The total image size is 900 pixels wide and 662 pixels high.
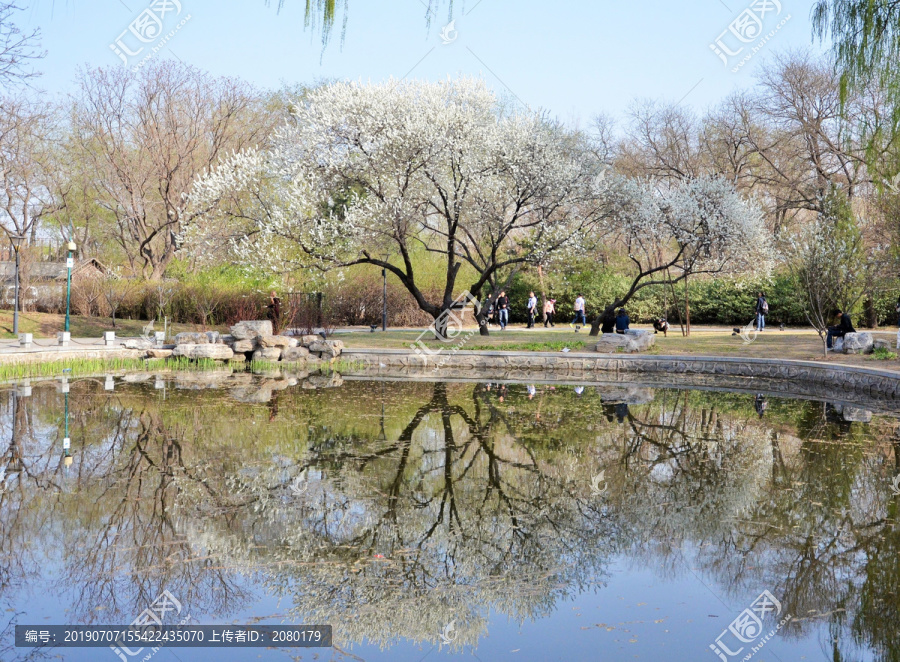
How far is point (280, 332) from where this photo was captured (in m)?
21.1

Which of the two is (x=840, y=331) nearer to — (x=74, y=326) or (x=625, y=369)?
(x=625, y=369)

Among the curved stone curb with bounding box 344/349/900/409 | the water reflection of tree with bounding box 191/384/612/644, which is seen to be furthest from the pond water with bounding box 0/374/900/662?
the curved stone curb with bounding box 344/349/900/409

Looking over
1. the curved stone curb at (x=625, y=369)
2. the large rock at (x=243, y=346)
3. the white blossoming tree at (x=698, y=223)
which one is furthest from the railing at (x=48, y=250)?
the white blossoming tree at (x=698, y=223)

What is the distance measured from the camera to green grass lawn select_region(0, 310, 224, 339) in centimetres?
2278

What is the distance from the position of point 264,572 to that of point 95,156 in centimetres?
3328

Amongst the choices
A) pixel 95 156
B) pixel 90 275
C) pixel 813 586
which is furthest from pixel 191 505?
pixel 95 156

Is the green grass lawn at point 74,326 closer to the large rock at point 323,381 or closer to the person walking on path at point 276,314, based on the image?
the person walking on path at point 276,314

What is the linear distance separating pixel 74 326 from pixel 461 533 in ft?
70.6

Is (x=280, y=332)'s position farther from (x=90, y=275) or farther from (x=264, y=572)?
(x=264, y=572)

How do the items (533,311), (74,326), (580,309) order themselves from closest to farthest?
(74,326)
(580,309)
(533,311)

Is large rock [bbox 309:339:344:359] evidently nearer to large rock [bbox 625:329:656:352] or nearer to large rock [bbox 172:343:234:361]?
large rock [bbox 172:343:234:361]

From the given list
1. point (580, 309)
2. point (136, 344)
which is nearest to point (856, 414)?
point (580, 309)

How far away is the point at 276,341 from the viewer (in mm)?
19203

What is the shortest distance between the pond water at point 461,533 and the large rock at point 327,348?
7813 mm
